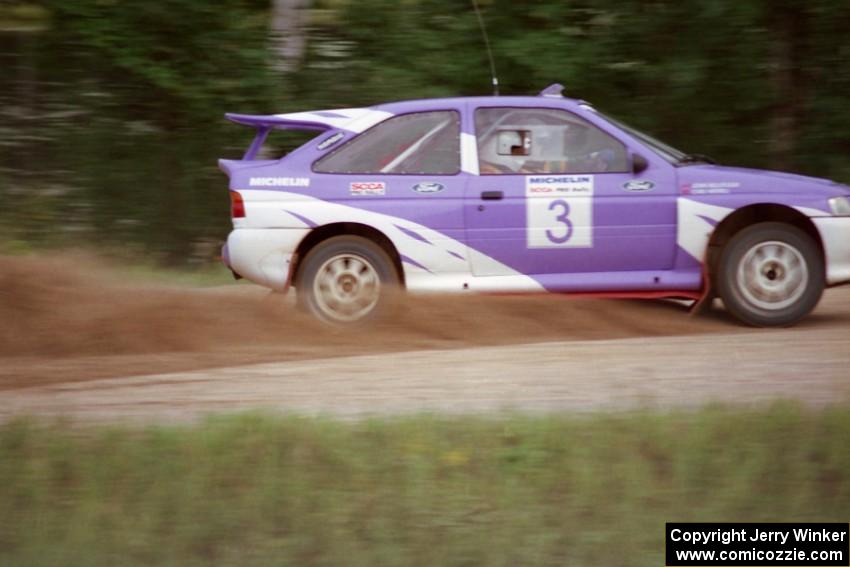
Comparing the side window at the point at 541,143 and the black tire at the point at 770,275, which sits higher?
the side window at the point at 541,143

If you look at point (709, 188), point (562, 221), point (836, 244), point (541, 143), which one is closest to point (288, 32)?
point (541, 143)

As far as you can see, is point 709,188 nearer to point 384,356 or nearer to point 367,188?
point 367,188

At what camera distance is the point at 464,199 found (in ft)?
29.8

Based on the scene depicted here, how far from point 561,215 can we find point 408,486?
151 inches

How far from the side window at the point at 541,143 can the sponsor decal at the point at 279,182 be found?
1287 millimetres

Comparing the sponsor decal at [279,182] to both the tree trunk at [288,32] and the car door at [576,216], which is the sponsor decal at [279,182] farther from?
the tree trunk at [288,32]

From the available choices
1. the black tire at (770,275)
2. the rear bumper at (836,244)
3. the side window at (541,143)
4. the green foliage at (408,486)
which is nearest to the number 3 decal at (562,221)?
the side window at (541,143)

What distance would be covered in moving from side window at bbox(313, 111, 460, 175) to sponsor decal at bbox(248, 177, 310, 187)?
0.14 meters

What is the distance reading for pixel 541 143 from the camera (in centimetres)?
923

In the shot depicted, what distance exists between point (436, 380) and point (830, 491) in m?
2.70

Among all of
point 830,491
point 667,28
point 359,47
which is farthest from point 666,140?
point 830,491

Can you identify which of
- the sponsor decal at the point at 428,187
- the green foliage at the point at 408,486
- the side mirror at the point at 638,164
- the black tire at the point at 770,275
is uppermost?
the side mirror at the point at 638,164

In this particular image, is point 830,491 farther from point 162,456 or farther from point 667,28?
point 667,28

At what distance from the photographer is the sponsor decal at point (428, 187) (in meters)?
9.13
